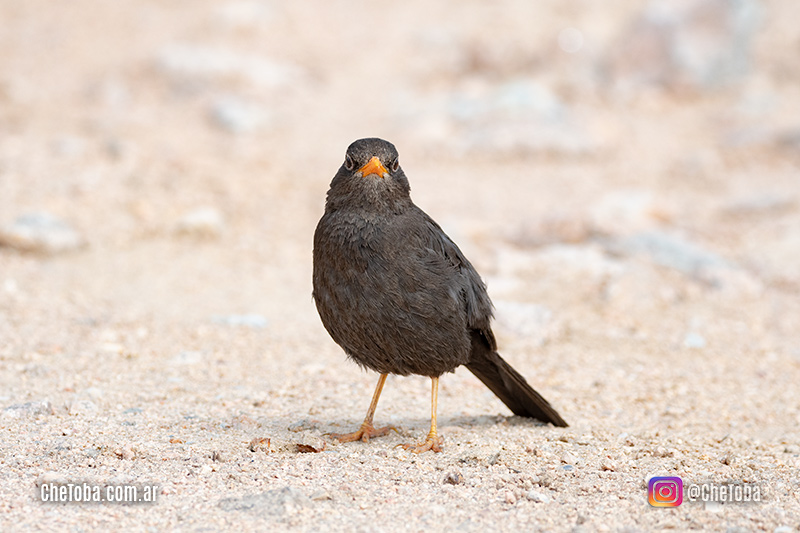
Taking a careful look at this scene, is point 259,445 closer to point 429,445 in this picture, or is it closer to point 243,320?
point 429,445

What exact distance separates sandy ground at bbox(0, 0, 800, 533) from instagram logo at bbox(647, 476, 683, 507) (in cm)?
10

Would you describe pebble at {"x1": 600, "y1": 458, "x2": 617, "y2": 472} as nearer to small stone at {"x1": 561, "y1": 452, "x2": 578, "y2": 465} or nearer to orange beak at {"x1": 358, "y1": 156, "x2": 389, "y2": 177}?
small stone at {"x1": 561, "y1": 452, "x2": 578, "y2": 465}

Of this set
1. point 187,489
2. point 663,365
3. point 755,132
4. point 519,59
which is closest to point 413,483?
point 187,489

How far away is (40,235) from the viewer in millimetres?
8562

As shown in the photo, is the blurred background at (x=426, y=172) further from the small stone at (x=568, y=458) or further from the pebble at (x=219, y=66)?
the small stone at (x=568, y=458)

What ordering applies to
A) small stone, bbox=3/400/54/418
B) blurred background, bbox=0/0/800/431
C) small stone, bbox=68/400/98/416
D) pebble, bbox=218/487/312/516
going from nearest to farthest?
pebble, bbox=218/487/312/516 → small stone, bbox=3/400/54/418 → small stone, bbox=68/400/98/416 → blurred background, bbox=0/0/800/431

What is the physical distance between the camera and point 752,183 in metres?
10.8

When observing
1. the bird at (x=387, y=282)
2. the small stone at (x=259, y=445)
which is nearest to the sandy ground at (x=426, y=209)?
the small stone at (x=259, y=445)

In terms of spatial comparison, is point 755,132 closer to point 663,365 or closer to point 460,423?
point 663,365

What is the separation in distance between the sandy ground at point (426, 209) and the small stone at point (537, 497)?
3.1 inches

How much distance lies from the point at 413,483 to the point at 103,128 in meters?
8.76

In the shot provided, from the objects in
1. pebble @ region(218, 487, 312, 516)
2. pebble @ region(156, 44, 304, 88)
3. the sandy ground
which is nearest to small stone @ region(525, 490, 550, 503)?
the sandy ground

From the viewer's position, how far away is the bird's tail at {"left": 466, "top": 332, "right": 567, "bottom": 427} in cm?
534

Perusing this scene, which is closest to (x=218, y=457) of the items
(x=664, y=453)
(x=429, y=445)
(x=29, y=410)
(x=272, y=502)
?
(x=272, y=502)
